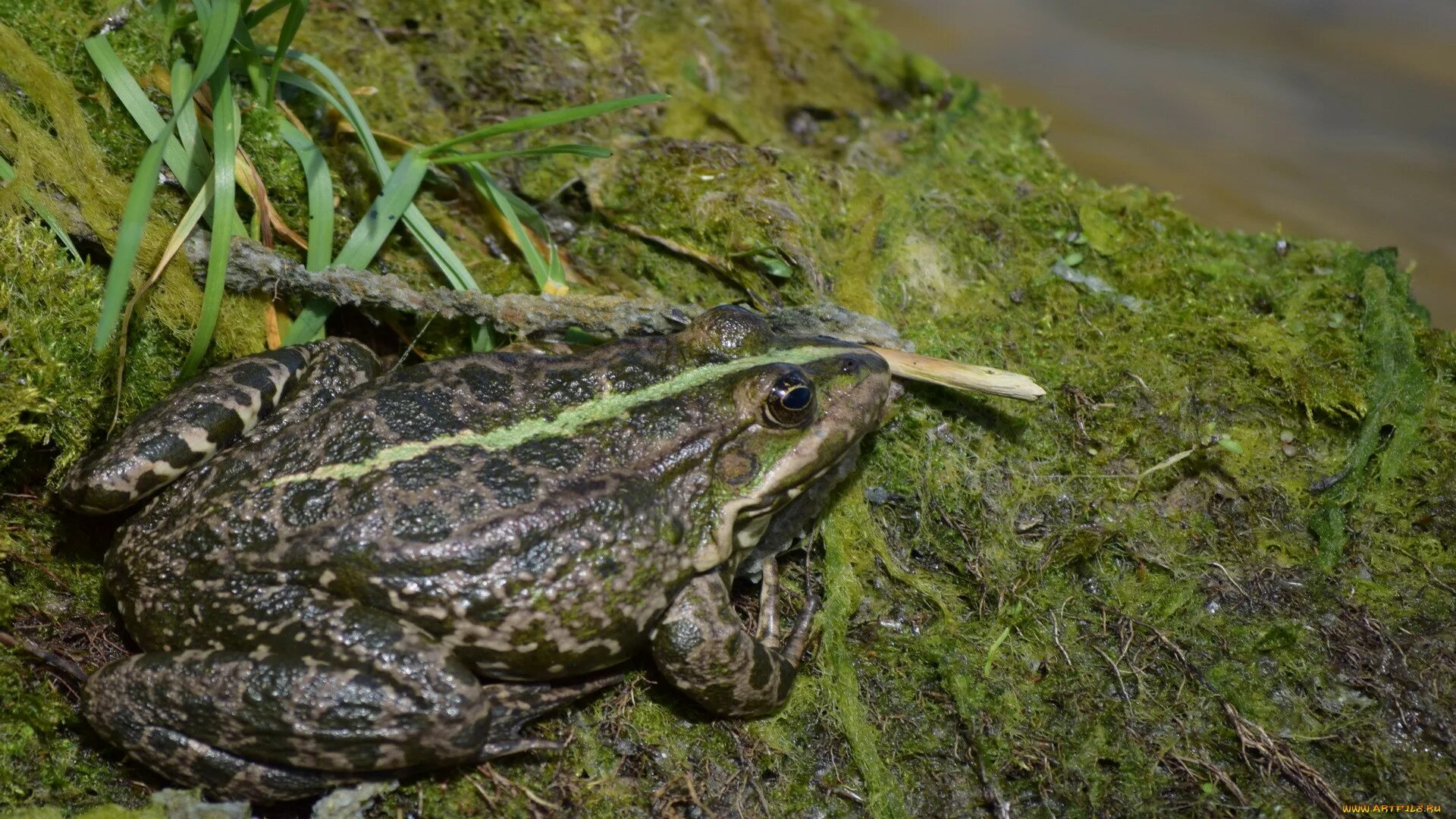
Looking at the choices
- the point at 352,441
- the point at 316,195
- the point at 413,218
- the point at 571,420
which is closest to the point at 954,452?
the point at 571,420

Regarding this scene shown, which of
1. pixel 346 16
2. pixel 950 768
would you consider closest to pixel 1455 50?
pixel 950 768

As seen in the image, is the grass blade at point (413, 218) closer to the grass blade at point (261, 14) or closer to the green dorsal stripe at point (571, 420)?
the grass blade at point (261, 14)

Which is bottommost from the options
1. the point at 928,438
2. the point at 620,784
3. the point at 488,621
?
the point at 620,784

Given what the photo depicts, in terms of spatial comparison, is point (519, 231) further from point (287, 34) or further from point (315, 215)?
point (287, 34)

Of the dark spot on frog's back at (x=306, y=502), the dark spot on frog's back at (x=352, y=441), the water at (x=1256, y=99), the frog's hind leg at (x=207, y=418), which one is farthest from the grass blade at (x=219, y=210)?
the water at (x=1256, y=99)

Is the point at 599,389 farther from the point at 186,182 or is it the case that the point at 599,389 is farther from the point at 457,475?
the point at 186,182
